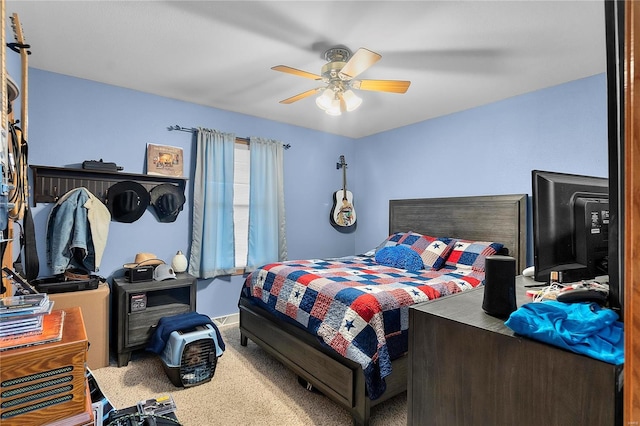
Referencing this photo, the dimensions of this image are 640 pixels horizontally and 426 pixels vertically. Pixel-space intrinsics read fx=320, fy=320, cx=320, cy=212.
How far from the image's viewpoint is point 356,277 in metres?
2.65

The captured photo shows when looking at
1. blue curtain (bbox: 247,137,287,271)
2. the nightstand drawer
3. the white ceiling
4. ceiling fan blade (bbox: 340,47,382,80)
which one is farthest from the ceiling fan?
the nightstand drawer

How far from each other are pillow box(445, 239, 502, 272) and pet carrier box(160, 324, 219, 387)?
232cm

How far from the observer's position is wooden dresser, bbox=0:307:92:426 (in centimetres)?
99

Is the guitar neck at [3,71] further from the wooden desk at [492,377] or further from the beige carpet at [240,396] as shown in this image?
the beige carpet at [240,396]

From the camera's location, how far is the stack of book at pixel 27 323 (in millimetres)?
1042

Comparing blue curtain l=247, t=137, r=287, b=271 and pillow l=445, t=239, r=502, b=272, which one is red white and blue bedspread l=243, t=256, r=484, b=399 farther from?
blue curtain l=247, t=137, r=287, b=271

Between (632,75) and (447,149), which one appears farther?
(447,149)

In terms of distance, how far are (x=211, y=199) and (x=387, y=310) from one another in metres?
2.39

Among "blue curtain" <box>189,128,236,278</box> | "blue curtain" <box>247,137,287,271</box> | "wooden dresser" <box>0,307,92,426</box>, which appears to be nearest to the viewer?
"wooden dresser" <box>0,307,92,426</box>

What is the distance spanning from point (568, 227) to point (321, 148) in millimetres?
3680

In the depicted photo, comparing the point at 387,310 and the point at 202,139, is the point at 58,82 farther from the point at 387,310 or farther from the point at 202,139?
the point at 387,310

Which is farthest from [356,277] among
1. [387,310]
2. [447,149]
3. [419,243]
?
[447,149]

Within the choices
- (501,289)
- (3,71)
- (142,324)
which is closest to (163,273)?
(142,324)

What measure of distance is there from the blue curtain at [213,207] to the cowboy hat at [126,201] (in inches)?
20.6
